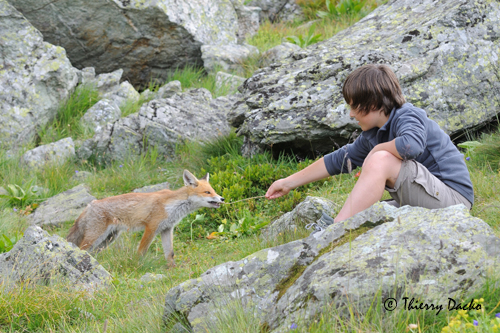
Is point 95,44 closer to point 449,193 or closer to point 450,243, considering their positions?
point 449,193

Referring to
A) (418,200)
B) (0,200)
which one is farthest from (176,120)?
(418,200)

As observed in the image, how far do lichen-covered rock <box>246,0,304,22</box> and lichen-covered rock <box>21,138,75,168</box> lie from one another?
9352mm

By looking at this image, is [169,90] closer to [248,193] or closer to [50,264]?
[248,193]

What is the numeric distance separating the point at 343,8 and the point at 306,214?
1114cm

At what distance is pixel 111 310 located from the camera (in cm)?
394

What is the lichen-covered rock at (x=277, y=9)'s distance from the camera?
54.3ft

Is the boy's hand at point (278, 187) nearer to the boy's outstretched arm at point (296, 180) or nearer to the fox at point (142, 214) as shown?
the boy's outstretched arm at point (296, 180)

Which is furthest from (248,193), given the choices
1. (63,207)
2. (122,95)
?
(122,95)

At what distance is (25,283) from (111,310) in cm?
84

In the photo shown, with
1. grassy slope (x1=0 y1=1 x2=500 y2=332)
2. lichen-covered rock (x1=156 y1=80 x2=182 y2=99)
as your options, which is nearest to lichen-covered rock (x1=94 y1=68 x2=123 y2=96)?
grassy slope (x1=0 y1=1 x2=500 y2=332)

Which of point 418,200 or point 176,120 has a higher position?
point 418,200

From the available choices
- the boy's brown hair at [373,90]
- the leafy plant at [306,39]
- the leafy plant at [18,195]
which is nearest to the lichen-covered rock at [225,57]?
the leafy plant at [306,39]

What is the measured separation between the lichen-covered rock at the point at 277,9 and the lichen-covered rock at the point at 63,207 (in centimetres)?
1066

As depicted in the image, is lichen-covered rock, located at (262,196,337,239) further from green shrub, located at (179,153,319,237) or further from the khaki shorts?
the khaki shorts
